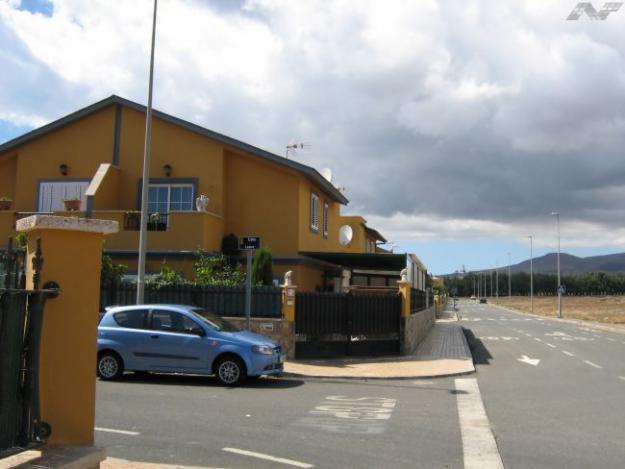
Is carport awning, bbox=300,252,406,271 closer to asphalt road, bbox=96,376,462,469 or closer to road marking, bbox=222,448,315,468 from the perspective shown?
asphalt road, bbox=96,376,462,469

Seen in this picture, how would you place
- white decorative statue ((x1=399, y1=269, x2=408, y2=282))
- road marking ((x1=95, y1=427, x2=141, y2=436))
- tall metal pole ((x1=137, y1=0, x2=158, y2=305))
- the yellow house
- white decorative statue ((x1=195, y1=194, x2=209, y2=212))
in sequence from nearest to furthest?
road marking ((x1=95, y1=427, x2=141, y2=436)) → tall metal pole ((x1=137, y1=0, x2=158, y2=305)) → white decorative statue ((x1=399, y1=269, x2=408, y2=282)) → white decorative statue ((x1=195, y1=194, x2=209, y2=212)) → the yellow house

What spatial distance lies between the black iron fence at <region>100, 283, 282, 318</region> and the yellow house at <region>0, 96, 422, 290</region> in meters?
4.09

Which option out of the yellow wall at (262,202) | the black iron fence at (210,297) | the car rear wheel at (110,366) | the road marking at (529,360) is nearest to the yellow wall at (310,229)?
the yellow wall at (262,202)

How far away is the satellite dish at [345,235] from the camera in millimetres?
32781

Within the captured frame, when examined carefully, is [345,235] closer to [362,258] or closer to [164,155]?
[362,258]

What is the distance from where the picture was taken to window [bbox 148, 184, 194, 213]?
24.0m

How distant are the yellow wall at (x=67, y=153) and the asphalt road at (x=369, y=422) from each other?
12.9 metres

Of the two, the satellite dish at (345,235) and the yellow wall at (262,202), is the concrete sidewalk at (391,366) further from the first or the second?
the satellite dish at (345,235)

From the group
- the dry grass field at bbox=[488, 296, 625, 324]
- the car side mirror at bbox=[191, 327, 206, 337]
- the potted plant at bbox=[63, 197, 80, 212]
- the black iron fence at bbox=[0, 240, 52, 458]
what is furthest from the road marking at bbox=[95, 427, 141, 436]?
the dry grass field at bbox=[488, 296, 625, 324]

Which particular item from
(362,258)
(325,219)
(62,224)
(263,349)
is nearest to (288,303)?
(263,349)

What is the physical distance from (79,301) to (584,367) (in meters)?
16.2

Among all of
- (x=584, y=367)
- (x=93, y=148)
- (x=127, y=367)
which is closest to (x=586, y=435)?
(x=127, y=367)

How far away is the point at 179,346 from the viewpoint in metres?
13.1

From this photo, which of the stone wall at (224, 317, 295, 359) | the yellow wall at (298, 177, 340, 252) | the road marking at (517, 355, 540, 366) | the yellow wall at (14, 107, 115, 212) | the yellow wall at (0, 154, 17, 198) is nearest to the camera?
the stone wall at (224, 317, 295, 359)
